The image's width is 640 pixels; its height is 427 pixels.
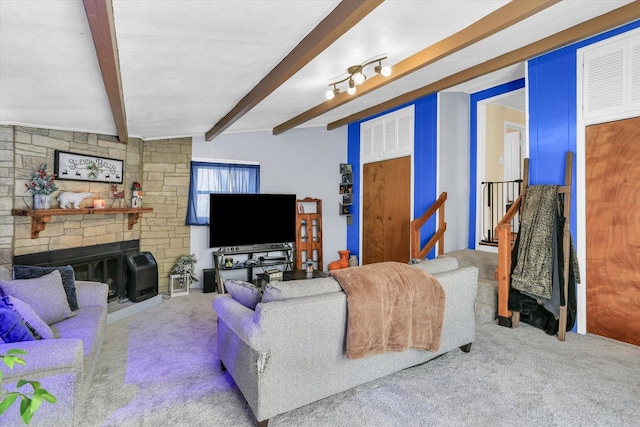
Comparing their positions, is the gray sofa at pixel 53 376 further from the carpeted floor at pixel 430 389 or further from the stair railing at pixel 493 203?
the stair railing at pixel 493 203

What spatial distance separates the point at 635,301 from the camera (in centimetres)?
300

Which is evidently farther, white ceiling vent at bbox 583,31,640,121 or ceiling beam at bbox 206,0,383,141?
white ceiling vent at bbox 583,31,640,121

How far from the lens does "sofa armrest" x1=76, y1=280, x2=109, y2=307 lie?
2.94 metres

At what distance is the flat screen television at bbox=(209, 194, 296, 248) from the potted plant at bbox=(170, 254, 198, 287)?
42 centimetres

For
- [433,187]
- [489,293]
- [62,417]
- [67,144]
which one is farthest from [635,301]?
[67,144]

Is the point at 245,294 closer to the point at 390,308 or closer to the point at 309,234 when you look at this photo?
the point at 390,308

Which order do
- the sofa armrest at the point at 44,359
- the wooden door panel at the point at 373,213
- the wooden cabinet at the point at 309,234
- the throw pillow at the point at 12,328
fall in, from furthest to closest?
the wooden cabinet at the point at 309,234
the wooden door panel at the point at 373,213
the throw pillow at the point at 12,328
the sofa armrest at the point at 44,359

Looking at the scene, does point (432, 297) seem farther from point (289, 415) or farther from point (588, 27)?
point (588, 27)

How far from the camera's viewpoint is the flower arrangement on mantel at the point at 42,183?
11.1 feet

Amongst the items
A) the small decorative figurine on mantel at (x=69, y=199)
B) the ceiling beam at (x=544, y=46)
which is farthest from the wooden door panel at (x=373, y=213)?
the small decorative figurine on mantel at (x=69, y=199)

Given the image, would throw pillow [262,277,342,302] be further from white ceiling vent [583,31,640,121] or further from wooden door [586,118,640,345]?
white ceiling vent [583,31,640,121]

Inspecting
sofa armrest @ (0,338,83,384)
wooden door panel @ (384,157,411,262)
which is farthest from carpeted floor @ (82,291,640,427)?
wooden door panel @ (384,157,411,262)

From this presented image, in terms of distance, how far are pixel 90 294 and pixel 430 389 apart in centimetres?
284

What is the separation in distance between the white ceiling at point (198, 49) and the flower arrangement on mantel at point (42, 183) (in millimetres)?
479
